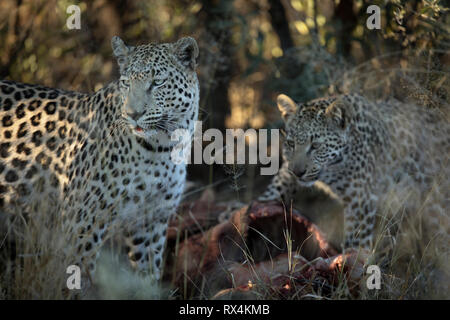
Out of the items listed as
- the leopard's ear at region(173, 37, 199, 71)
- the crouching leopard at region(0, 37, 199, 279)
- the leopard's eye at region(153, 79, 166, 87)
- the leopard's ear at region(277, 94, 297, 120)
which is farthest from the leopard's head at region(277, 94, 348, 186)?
the leopard's eye at region(153, 79, 166, 87)

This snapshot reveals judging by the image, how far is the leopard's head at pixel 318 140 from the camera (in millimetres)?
6082

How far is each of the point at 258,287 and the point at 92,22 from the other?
5633 mm

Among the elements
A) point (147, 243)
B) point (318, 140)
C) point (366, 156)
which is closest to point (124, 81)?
point (147, 243)

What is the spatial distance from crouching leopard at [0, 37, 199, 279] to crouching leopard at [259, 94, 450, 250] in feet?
4.68

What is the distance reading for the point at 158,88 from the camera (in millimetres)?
5039

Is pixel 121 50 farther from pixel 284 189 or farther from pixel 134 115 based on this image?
pixel 284 189

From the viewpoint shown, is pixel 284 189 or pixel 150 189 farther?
pixel 284 189

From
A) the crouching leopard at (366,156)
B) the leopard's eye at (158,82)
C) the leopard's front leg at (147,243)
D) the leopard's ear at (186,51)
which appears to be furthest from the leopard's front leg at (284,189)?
the leopard's eye at (158,82)

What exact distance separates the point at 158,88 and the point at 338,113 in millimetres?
2041

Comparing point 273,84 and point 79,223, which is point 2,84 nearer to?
point 79,223

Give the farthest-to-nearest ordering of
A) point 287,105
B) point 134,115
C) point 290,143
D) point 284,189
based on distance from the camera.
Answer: point 284,189 < point 287,105 < point 290,143 < point 134,115

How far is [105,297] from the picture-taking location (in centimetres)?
423

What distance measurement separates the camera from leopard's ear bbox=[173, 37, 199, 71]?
209 inches
